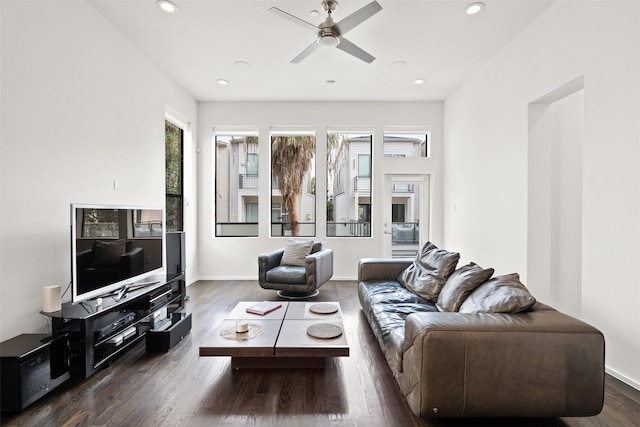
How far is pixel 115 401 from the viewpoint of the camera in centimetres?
206

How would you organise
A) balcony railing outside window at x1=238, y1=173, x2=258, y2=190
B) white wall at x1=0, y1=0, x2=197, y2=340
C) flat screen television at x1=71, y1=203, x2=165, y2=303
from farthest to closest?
balcony railing outside window at x1=238, y1=173, x2=258, y2=190 < flat screen television at x1=71, y1=203, x2=165, y2=303 < white wall at x1=0, y1=0, x2=197, y2=340

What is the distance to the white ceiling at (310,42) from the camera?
296 centimetres

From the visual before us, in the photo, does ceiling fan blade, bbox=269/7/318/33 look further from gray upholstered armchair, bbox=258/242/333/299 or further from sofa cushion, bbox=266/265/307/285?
sofa cushion, bbox=266/265/307/285

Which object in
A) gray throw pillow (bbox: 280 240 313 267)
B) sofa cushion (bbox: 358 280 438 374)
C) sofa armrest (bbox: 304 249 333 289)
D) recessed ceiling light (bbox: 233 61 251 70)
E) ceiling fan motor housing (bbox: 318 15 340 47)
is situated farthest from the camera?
gray throw pillow (bbox: 280 240 313 267)

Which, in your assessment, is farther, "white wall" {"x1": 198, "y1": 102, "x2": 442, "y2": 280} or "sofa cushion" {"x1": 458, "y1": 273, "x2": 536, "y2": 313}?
"white wall" {"x1": 198, "y1": 102, "x2": 442, "y2": 280}

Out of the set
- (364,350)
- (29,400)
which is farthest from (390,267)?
(29,400)

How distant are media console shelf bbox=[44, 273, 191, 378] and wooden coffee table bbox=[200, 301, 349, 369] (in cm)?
82

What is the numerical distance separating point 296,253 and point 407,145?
294cm

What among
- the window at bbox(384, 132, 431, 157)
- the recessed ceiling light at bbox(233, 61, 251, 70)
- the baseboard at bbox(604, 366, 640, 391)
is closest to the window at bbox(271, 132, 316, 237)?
the window at bbox(384, 132, 431, 157)

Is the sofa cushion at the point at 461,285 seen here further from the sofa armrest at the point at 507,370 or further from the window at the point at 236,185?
the window at the point at 236,185

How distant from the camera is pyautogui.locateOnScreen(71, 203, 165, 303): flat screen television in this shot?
2357 mm

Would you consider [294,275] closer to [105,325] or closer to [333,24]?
[105,325]

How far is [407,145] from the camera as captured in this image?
576cm

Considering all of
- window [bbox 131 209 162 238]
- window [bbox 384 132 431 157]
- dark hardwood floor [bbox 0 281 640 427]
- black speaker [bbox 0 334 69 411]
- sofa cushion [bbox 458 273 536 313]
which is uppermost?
window [bbox 384 132 431 157]
